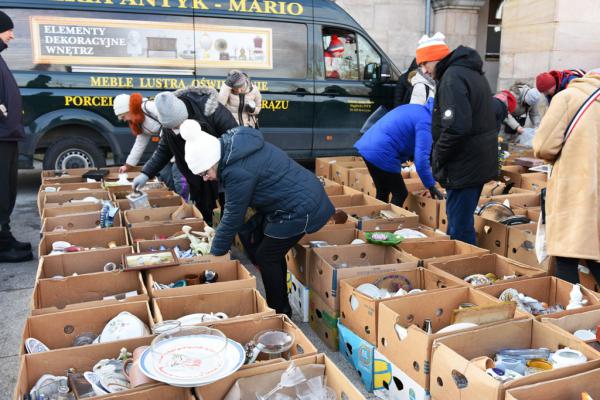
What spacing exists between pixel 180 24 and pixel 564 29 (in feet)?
18.4

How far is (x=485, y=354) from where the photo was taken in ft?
8.05

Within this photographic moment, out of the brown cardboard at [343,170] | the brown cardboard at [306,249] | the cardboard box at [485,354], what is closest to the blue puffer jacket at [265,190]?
the brown cardboard at [306,249]

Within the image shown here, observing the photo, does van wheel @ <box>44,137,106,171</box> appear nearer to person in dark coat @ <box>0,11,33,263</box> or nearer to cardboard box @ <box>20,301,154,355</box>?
person in dark coat @ <box>0,11,33,263</box>

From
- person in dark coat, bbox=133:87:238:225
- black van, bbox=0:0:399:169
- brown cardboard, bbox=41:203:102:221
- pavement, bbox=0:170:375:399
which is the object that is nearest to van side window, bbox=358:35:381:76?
black van, bbox=0:0:399:169

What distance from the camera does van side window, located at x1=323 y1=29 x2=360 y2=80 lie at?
25.2 feet

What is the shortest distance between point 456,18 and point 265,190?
31.9ft

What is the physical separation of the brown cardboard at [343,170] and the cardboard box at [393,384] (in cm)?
331

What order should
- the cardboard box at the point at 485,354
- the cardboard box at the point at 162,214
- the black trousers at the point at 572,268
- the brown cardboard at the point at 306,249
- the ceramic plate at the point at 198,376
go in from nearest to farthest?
the ceramic plate at the point at 198,376 < the cardboard box at the point at 485,354 < the black trousers at the point at 572,268 < the brown cardboard at the point at 306,249 < the cardboard box at the point at 162,214

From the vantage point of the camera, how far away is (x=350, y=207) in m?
4.55

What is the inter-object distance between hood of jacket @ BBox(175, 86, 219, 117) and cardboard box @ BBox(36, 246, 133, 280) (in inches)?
45.2

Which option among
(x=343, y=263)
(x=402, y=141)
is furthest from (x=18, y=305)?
(x=402, y=141)

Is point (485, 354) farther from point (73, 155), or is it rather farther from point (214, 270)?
point (73, 155)

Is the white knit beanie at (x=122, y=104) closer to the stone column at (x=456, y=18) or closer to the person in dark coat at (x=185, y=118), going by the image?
the person in dark coat at (x=185, y=118)

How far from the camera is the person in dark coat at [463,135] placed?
11.6ft
